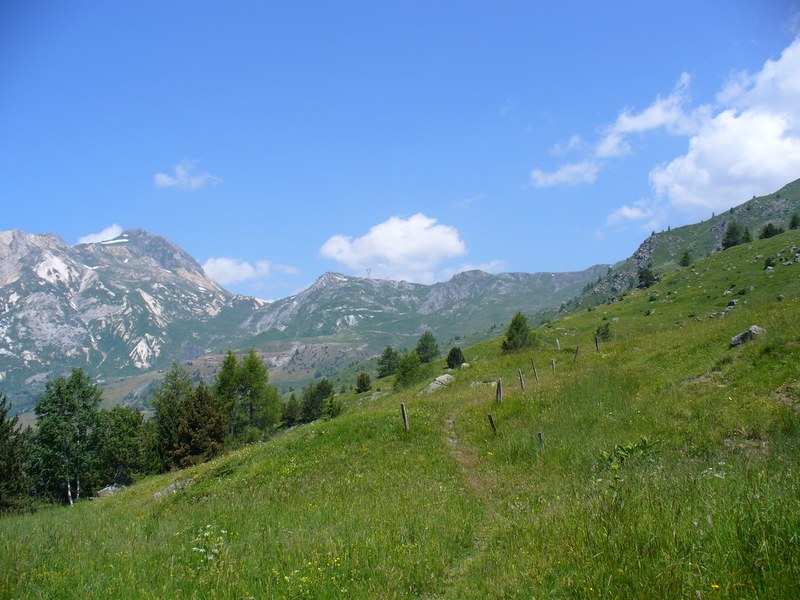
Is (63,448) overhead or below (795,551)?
below

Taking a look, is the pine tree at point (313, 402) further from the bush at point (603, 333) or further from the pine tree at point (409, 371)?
the bush at point (603, 333)

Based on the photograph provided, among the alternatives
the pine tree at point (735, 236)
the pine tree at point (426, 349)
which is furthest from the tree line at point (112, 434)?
the pine tree at point (735, 236)

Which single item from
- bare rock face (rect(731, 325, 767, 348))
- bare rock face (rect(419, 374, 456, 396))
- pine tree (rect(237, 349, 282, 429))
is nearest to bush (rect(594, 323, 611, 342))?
bare rock face (rect(419, 374, 456, 396))

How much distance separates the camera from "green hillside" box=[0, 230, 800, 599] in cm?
568

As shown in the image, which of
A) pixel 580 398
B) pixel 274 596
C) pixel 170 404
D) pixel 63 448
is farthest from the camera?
pixel 170 404

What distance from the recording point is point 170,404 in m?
61.0

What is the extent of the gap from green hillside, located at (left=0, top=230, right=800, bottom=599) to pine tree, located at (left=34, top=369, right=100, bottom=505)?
145ft

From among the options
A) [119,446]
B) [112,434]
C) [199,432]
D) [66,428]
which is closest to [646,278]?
[199,432]

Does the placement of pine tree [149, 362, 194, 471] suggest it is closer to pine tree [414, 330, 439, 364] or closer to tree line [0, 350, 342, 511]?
tree line [0, 350, 342, 511]

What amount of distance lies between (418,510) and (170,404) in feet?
199

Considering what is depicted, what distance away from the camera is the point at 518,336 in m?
69.5

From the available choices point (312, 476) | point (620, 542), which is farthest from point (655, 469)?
point (312, 476)

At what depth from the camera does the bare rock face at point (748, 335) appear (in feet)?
63.7

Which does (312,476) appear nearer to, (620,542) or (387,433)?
(387,433)
